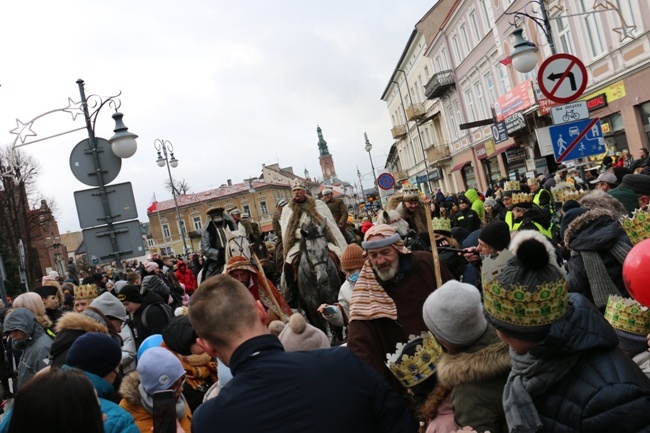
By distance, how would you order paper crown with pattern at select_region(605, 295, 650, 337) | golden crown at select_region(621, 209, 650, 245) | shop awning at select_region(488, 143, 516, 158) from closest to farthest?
paper crown with pattern at select_region(605, 295, 650, 337)
golden crown at select_region(621, 209, 650, 245)
shop awning at select_region(488, 143, 516, 158)

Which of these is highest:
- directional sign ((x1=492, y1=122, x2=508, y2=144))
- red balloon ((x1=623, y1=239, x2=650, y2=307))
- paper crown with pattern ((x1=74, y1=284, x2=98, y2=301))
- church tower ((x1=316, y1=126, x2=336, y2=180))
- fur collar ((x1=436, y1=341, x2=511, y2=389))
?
church tower ((x1=316, y1=126, x2=336, y2=180))

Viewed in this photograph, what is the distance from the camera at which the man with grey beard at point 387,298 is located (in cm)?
392

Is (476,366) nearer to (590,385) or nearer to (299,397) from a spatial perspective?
(590,385)

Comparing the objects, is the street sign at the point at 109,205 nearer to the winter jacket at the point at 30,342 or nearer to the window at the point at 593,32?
the winter jacket at the point at 30,342

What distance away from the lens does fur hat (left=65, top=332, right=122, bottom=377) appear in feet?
12.1

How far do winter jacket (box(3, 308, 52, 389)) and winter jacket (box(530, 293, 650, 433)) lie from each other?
216 inches

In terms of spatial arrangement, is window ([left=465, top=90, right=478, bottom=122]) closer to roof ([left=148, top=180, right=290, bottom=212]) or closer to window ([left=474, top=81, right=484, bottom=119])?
window ([left=474, top=81, right=484, bottom=119])

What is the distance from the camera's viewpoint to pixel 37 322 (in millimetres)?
6844

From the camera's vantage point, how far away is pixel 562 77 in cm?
861

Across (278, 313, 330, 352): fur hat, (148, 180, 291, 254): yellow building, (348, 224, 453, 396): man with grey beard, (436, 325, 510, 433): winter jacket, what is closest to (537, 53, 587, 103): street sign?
(348, 224, 453, 396): man with grey beard

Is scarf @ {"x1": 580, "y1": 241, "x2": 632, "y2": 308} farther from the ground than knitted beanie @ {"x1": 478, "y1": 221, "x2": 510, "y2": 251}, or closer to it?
closer to it

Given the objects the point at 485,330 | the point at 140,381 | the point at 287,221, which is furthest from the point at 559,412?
the point at 287,221

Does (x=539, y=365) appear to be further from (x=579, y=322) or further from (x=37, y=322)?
(x=37, y=322)

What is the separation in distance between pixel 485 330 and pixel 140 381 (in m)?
2.07
